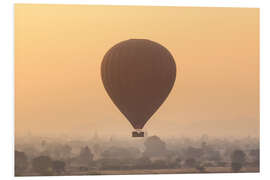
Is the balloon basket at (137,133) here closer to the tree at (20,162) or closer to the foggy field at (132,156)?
the foggy field at (132,156)

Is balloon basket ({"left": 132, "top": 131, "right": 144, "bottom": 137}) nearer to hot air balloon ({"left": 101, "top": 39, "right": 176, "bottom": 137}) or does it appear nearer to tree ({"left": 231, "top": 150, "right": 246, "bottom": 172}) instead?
hot air balloon ({"left": 101, "top": 39, "right": 176, "bottom": 137})

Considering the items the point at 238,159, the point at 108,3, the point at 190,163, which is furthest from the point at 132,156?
the point at 108,3

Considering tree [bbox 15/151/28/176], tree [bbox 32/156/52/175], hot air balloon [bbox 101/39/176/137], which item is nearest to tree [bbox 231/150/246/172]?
hot air balloon [bbox 101/39/176/137]

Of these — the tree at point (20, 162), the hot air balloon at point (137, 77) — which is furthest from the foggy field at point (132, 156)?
the hot air balloon at point (137, 77)

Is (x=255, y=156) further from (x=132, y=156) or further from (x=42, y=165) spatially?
(x=42, y=165)

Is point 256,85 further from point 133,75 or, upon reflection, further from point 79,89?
A: point 79,89
